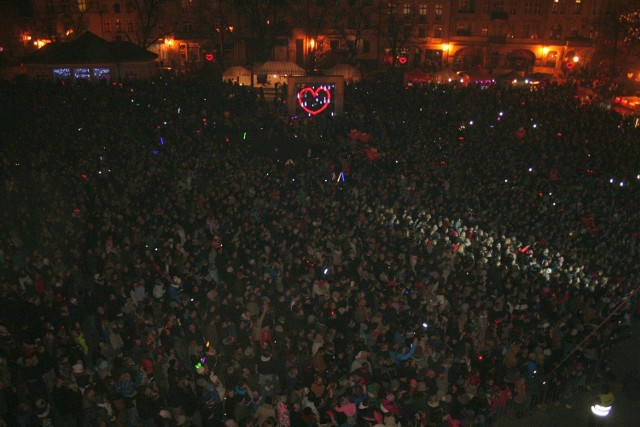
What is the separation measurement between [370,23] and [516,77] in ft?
48.2

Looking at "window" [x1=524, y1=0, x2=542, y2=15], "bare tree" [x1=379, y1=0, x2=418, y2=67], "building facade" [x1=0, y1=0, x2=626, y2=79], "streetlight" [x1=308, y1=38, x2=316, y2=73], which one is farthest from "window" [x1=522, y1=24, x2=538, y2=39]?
"streetlight" [x1=308, y1=38, x2=316, y2=73]

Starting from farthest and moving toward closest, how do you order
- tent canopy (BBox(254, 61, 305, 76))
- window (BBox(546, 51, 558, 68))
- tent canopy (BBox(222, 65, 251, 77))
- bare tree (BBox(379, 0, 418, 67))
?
window (BBox(546, 51, 558, 68)) → bare tree (BBox(379, 0, 418, 67)) → tent canopy (BBox(254, 61, 305, 76)) → tent canopy (BBox(222, 65, 251, 77))

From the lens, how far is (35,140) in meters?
16.9

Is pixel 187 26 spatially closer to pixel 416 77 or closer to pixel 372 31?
pixel 372 31

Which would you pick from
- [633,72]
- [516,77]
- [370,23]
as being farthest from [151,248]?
[633,72]

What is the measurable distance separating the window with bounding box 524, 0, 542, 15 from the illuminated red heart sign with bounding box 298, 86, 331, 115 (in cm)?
2958

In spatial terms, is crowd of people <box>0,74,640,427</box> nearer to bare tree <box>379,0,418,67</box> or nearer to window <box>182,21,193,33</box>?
bare tree <box>379,0,418,67</box>

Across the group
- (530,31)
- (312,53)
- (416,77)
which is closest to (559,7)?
(530,31)

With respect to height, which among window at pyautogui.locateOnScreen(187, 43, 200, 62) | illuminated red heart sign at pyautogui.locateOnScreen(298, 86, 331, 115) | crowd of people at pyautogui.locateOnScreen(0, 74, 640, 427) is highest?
window at pyautogui.locateOnScreen(187, 43, 200, 62)

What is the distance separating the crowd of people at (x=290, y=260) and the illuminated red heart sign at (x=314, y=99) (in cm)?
66

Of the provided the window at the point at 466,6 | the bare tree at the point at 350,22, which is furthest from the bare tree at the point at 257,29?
the window at the point at 466,6

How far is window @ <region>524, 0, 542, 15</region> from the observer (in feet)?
145

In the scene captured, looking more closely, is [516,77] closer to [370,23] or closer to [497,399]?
[370,23]

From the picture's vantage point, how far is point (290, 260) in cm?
1226
